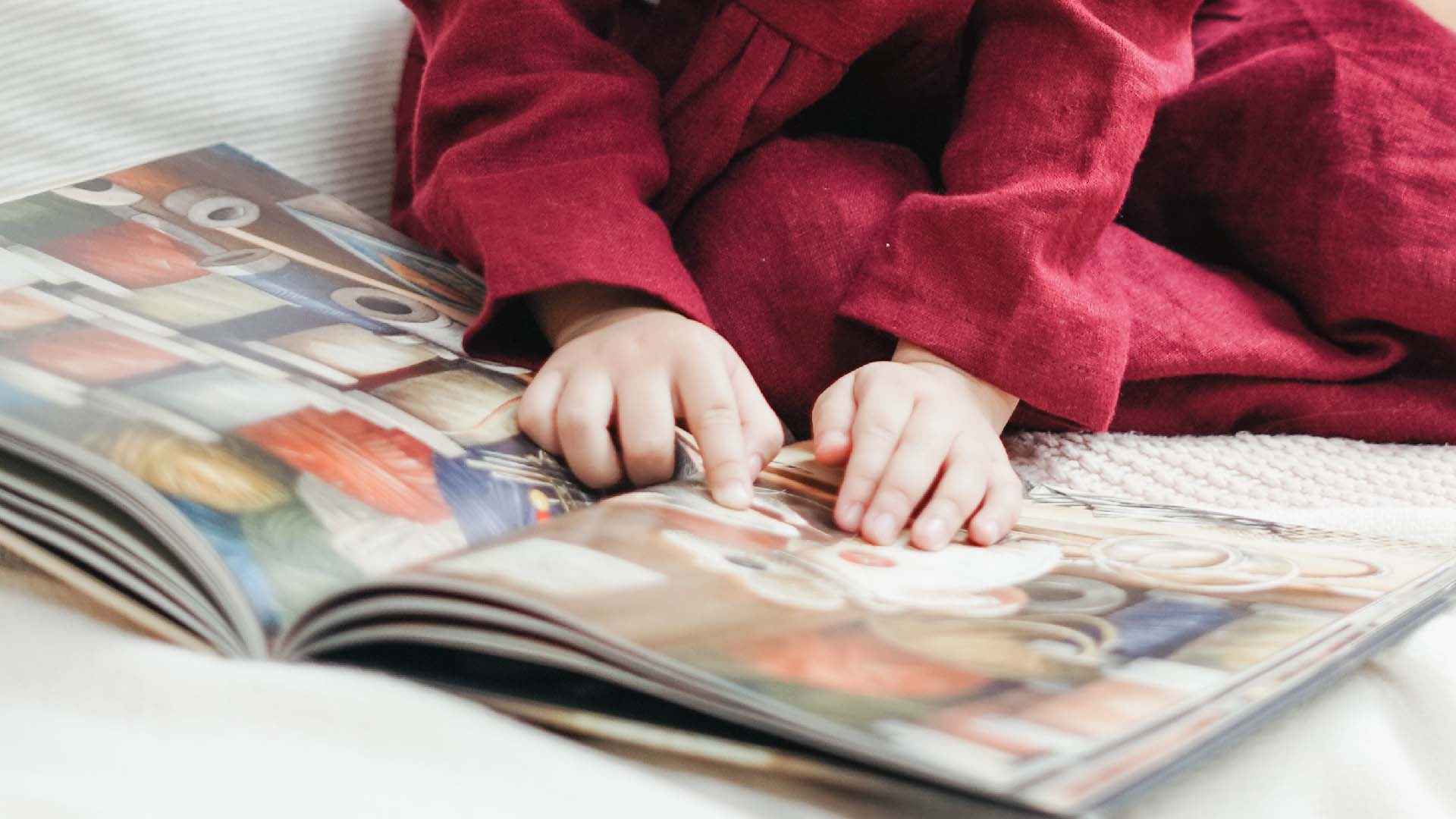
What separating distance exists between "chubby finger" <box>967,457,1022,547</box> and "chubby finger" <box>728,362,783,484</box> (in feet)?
0.26

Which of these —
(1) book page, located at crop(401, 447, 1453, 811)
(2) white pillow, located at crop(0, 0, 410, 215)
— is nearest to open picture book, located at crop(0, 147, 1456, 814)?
(1) book page, located at crop(401, 447, 1453, 811)

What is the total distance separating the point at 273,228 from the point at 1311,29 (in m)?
0.55

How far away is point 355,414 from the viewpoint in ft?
1.28

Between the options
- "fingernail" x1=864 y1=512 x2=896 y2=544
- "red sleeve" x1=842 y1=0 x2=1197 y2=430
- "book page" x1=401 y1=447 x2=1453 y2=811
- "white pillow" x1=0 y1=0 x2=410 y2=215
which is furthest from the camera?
"white pillow" x1=0 y1=0 x2=410 y2=215

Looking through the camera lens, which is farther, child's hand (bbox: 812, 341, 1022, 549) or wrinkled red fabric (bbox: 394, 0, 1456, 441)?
wrinkled red fabric (bbox: 394, 0, 1456, 441)

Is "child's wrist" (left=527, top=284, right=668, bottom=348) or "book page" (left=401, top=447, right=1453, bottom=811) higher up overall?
"child's wrist" (left=527, top=284, right=668, bottom=348)

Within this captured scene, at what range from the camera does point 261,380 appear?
0.39 metres

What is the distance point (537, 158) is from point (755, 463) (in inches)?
7.4

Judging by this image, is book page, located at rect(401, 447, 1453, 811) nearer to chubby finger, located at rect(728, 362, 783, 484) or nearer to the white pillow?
chubby finger, located at rect(728, 362, 783, 484)

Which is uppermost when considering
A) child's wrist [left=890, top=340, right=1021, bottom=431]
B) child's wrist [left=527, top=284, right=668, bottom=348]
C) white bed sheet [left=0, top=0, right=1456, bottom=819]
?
child's wrist [left=527, top=284, right=668, bottom=348]

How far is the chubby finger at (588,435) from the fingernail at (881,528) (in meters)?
0.10

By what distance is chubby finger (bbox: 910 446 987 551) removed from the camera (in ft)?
1.27

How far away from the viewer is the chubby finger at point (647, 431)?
0.41 metres

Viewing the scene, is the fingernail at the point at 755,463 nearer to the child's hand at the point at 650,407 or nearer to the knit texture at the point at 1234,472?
the child's hand at the point at 650,407
